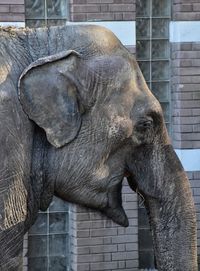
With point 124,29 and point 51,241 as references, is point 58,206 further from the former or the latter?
point 124,29

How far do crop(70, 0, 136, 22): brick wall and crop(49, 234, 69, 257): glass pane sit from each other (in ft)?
6.52

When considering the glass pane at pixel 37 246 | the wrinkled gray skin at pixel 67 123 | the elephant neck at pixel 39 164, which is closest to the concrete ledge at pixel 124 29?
the glass pane at pixel 37 246

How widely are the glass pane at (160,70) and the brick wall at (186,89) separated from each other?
0.12 meters

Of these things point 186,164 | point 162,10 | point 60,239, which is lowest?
point 60,239

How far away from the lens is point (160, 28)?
33.1 ft

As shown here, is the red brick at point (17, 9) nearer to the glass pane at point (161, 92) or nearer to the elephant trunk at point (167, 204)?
the glass pane at point (161, 92)

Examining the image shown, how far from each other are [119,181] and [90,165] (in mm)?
214

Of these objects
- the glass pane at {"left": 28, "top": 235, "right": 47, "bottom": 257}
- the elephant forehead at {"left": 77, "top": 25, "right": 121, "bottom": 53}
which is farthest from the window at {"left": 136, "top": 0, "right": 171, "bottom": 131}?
the elephant forehead at {"left": 77, "top": 25, "right": 121, "bottom": 53}

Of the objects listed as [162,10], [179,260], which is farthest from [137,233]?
[179,260]

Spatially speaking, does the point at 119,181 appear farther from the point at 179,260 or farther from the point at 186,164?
the point at 186,164

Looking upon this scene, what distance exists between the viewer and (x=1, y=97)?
4.45m

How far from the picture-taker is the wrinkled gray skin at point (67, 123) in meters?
4.52

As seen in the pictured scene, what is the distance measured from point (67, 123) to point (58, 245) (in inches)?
213

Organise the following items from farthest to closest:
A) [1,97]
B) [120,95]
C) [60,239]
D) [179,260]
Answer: [60,239]
[179,260]
[120,95]
[1,97]
